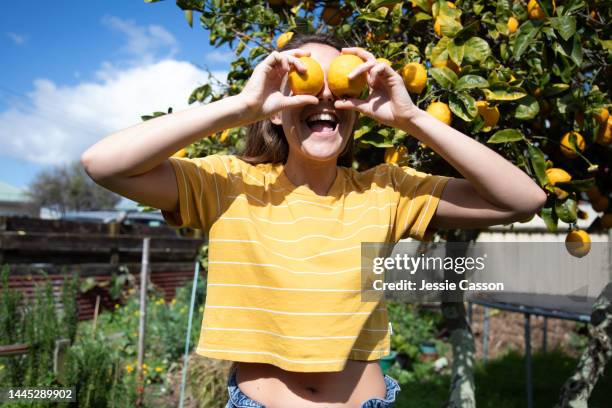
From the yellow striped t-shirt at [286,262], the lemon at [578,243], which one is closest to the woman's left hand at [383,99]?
the yellow striped t-shirt at [286,262]

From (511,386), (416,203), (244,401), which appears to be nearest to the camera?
(244,401)

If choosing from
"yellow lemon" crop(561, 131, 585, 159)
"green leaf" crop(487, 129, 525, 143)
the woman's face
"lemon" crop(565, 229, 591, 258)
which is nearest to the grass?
"lemon" crop(565, 229, 591, 258)

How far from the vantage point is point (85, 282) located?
22.2ft

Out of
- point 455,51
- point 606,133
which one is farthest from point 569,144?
point 455,51

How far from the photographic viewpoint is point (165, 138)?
119 cm

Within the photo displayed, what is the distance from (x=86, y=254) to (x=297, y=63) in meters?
6.60

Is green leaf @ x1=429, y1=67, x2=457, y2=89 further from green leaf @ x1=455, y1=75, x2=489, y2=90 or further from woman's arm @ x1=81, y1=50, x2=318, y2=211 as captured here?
woman's arm @ x1=81, y1=50, x2=318, y2=211

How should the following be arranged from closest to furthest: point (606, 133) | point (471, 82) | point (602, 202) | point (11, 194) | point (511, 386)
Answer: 1. point (471, 82)
2. point (606, 133)
3. point (602, 202)
4. point (511, 386)
5. point (11, 194)

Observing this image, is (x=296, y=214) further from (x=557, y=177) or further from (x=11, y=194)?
(x=11, y=194)

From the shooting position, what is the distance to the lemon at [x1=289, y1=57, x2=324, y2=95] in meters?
1.30

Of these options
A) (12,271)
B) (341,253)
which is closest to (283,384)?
(341,253)

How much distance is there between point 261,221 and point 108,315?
595 cm

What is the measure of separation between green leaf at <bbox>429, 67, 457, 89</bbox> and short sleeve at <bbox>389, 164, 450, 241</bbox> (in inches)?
12.4

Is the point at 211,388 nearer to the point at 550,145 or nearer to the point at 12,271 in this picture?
the point at 550,145
